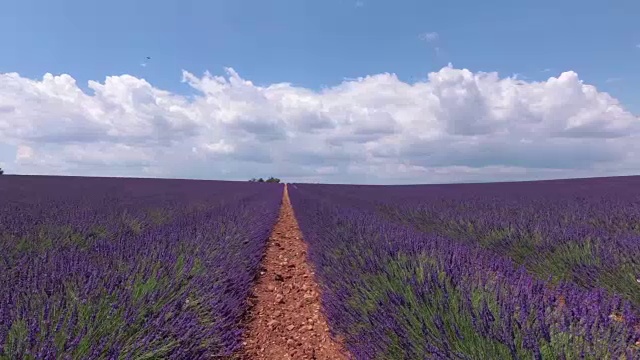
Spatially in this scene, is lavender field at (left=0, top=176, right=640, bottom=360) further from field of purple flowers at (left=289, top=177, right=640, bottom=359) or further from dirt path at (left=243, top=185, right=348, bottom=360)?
dirt path at (left=243, top=185, right=348, bottom=360)

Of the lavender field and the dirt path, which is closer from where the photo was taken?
the lavender field

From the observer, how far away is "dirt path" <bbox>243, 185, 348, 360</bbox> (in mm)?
2664

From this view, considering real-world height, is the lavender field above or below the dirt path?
above

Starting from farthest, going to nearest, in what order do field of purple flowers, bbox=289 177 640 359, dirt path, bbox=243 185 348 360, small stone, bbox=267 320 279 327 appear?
1. small stone, bbox=267 320 279 327
2. dirt path, bbox=243 185 348 360
3. field of purple flowers, bbox=289 177 640 359

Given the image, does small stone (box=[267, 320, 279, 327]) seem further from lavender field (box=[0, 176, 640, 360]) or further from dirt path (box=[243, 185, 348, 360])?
lavender field (box=[0, 176, 640, 360])

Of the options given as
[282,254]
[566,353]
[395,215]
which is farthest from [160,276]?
Answer: [395,215]

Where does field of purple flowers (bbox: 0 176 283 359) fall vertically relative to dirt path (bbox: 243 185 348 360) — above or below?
above

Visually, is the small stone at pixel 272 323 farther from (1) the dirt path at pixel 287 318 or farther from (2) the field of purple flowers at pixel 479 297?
(2) the field of purple flowers at pixel 479 297

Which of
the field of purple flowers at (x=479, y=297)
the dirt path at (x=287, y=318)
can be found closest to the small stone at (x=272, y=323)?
the dirt path at (x=287, y=318)

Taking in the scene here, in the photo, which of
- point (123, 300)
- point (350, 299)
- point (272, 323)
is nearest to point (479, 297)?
point (350, 299)

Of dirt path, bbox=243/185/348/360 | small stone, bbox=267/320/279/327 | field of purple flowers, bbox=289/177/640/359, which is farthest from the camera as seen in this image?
small stone, bbox=267/320/279/327

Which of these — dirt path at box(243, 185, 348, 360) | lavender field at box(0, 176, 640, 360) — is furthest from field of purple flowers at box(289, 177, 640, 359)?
dirt path at box(243, 185, 348, 360)

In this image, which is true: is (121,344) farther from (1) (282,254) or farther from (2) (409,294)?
(1) (282,254)

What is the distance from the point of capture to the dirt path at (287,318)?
2.66 meters
